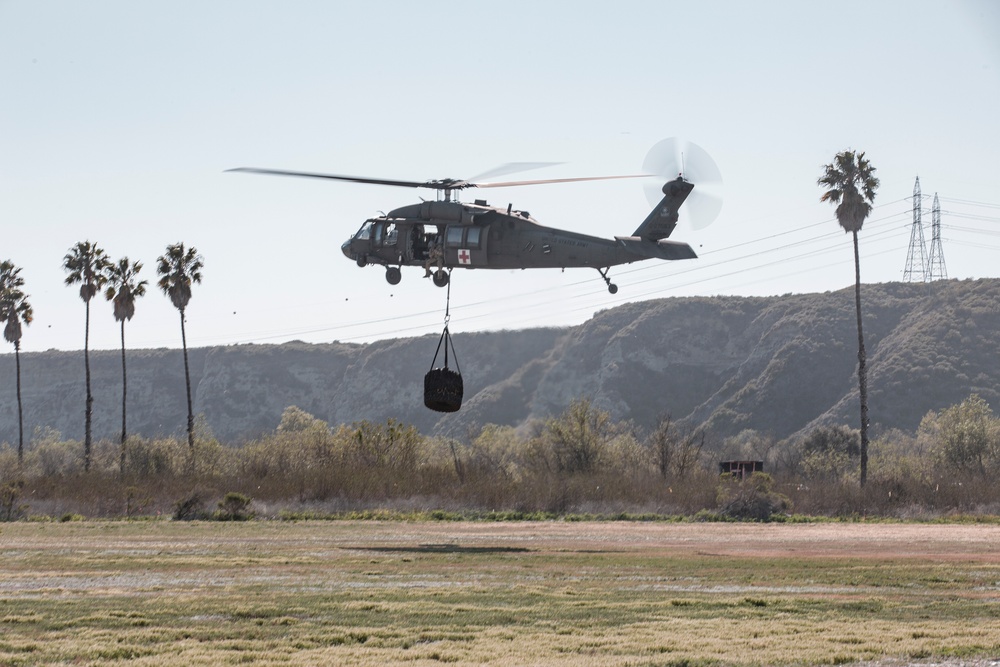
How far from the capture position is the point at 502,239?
38.6m

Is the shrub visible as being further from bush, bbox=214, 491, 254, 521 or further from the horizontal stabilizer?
the horizontal stabilizer

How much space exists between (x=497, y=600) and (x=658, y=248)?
18.5m

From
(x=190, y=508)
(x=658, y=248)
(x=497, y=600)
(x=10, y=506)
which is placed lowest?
(x=190, y=508)

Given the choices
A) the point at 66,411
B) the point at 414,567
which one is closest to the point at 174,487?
the point at 414,567

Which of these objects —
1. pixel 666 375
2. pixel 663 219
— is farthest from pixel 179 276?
pixel 666 375

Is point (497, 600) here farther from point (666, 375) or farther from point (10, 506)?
point (666, 375)

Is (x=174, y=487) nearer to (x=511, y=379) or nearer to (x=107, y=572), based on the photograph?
(x=107, y=572)

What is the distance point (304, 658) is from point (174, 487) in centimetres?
4838

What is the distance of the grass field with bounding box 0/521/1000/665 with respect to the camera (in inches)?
609

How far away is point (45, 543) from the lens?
36.1 meters

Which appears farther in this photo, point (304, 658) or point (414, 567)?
point (414, 567)

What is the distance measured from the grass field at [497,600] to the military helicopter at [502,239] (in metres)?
8.80

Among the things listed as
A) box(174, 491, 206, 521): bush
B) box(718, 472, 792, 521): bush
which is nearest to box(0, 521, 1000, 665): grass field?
box(718, 472, 792, 521): bush

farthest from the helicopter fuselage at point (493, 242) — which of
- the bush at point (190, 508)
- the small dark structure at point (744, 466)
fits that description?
the small dark structure at point (744, 466)
